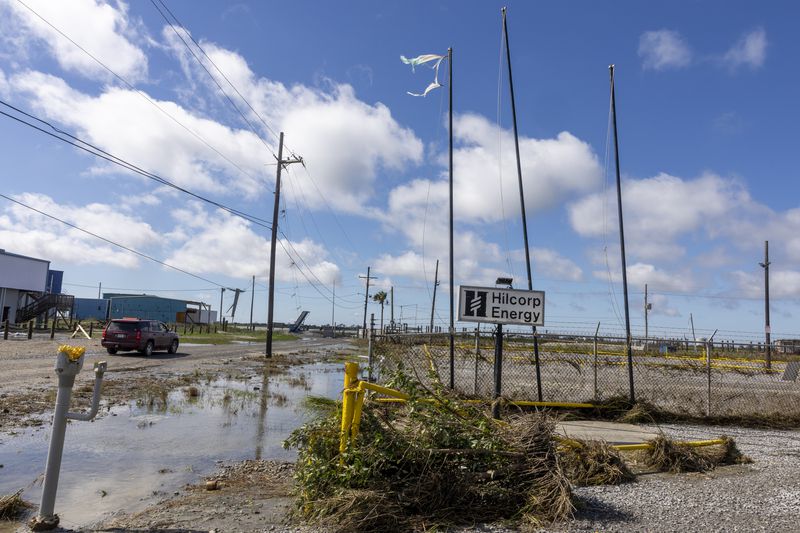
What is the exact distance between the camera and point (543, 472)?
573 centimetres

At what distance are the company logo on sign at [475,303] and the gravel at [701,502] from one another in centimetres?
354

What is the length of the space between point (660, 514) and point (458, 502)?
194 cm

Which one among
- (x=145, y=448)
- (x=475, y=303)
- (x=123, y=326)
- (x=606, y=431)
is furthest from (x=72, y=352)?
(x=123, y=326)

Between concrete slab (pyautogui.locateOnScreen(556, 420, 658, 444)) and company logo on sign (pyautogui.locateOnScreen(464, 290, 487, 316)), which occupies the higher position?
company logo on sign (pyautogui.locateOnScreen(464, 290, 487, 316))

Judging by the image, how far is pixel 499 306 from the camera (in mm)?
9586

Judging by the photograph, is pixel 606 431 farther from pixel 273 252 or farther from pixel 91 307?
pixel 91 307

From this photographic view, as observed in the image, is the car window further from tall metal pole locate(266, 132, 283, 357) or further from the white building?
the white building

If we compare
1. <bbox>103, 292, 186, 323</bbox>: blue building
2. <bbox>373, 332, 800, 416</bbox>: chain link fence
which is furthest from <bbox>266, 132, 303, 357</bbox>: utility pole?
<bbox>103, 292, 186, 323</bbox>: blue building

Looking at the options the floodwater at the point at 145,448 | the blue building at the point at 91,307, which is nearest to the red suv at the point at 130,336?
the floodwater at the point at 145,448

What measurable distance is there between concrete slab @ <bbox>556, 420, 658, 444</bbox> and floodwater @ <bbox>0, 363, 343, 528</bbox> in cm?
463

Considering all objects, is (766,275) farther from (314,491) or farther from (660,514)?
(314,491)

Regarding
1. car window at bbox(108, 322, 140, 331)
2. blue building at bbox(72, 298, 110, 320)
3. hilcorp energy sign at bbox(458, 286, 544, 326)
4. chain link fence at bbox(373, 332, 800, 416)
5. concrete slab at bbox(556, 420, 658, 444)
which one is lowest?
concrete slab at bbox(556, 420, 658, 444)

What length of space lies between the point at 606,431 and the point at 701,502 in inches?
163

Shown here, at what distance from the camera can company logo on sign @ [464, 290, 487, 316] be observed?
31.4ft
